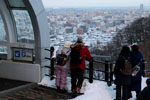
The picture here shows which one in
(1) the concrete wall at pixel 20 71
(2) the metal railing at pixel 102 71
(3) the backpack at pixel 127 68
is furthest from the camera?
(1) the concrete wall at pixel 20 71

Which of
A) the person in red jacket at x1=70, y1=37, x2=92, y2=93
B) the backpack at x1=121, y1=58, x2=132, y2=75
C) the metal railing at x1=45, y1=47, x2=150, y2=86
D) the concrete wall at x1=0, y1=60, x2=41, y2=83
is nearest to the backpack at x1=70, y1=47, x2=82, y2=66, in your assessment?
the person in red jacket at x1=70, y1=37, x2=92, y2=93

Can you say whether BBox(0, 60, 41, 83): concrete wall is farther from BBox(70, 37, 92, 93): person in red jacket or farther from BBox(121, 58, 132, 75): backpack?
BBox(121, 58, 132, 75): backpack

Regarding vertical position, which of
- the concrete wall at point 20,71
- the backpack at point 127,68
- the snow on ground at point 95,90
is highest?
the backpack at point 127,68

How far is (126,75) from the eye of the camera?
6.73m

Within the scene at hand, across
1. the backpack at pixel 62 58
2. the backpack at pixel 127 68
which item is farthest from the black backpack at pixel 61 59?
the backpack at pixel 127 68

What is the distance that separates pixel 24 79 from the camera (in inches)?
359

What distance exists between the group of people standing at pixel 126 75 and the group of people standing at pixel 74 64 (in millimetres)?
1072

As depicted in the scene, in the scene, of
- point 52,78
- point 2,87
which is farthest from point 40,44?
point 2,87

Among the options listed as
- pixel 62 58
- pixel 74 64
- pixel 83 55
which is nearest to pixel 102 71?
pixel 83 55

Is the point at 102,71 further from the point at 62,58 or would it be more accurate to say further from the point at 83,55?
the point at 62,58

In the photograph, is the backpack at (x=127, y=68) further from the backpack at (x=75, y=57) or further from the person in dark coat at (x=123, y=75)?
the backpack at (x=75, y=57)

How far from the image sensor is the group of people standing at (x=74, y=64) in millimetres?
7488

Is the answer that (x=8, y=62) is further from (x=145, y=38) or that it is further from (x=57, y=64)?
(x=145, y=38)

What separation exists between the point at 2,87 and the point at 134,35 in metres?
56.1
